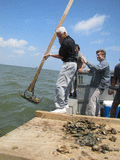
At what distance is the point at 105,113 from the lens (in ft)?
13.7

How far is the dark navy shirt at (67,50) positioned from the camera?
123 inches

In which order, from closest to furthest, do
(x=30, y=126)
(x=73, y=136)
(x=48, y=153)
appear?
(x=48, y=153)
(x=73, y=136)
(x=30, y=126)

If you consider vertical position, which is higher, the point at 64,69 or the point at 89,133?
the point at 64,69

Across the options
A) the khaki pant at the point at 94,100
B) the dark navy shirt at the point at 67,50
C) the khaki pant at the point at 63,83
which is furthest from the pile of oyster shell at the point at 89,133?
the khaki pant at the point at 94,100

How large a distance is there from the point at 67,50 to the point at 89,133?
6.63ft

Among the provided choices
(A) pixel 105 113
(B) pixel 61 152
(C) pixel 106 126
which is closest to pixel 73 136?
(B) pixel 61 152

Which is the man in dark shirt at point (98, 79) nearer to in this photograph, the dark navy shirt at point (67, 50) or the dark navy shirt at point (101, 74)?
the dark navy shirt at point (101, 74)

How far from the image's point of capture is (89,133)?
68.6 inches

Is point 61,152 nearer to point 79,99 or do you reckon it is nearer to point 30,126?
point 30,126

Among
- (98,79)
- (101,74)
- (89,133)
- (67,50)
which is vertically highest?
(67,50)

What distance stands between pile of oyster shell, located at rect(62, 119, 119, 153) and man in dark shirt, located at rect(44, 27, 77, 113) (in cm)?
102

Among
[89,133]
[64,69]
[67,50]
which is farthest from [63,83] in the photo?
[89,133]

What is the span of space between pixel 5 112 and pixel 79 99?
14.2ft

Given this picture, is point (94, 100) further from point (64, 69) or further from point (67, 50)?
point (67, 50)
